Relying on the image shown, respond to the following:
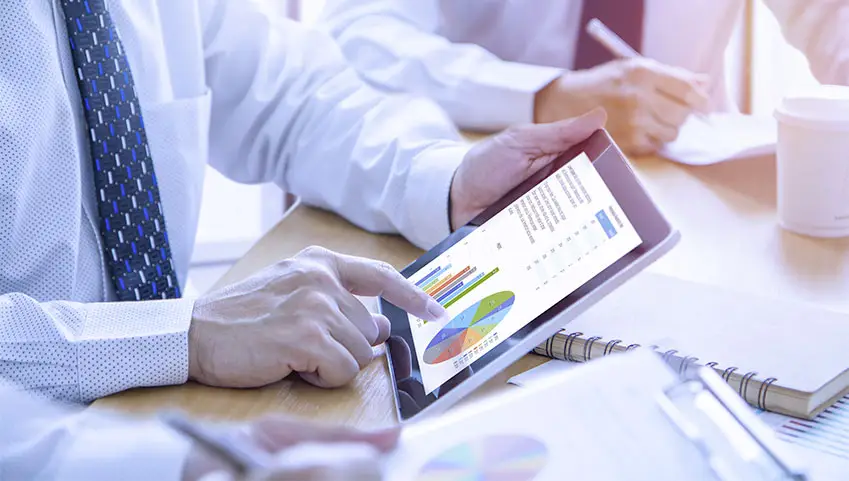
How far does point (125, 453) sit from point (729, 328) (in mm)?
466

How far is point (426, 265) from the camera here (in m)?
0.83

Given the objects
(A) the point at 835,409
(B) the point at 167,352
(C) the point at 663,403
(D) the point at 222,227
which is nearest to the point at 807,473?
(C) the point at 663,403

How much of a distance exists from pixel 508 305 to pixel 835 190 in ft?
1.46

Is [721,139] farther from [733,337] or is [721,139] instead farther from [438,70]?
[733,337]

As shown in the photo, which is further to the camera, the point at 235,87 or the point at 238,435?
the point at 235,87

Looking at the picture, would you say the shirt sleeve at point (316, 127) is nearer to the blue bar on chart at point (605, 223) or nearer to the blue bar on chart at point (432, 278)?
the blue bar on chart at point (432, 278)

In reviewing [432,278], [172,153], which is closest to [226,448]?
[432,278]

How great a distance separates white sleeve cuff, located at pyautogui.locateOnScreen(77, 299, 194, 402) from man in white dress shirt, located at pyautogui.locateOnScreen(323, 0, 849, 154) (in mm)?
714

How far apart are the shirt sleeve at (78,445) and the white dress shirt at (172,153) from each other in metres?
0.06

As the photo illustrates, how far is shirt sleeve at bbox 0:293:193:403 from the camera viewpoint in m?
0.70

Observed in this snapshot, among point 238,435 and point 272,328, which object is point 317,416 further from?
point 238,435

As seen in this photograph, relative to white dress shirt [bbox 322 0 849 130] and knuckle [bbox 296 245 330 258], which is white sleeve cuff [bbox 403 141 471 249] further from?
white dress shirt [bbox 322 0 849 130]

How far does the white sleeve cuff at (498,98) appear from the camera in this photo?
1312mm

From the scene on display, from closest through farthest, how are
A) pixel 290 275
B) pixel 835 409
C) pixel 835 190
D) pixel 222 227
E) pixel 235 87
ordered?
pixel 835 409, pixel 290 275, pixel 835 190, pixel 235 87, pixel 222 227
